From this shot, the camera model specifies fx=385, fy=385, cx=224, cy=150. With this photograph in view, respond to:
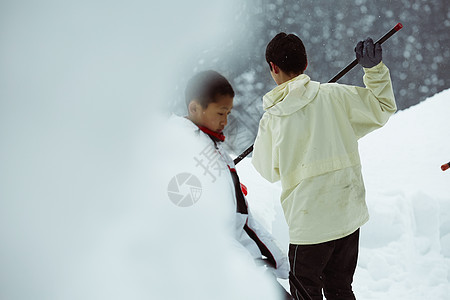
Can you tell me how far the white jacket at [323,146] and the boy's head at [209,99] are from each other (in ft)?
1.63

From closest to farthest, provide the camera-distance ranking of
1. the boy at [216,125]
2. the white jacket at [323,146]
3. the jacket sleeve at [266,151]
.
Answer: the boy at [216,125] → the white jacket at [323,146] → the jacket sleeve at [266,151]

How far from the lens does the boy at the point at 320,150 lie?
1381 millimetres

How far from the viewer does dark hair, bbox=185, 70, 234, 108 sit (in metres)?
0.94

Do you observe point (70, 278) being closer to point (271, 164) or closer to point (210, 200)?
point (210, 200)

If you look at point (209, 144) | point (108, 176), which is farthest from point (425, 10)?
point (108, 176)

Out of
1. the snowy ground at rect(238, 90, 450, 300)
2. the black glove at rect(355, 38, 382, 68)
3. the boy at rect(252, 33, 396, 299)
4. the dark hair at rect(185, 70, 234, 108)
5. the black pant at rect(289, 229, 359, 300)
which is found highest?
the dark hair at rect(185, 70, 234, 108)

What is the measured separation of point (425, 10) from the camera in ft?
15.8

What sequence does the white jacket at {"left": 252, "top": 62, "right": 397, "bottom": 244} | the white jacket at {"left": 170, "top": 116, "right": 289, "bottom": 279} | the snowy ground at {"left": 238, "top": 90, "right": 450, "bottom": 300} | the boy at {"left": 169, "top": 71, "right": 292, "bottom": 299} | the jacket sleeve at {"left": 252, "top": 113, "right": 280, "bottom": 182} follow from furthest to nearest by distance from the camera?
the snowy ground at {"left": 238, "top": 90, "right": 450, "bottom": 300}
the jacket sleeve at {"left": 252, "top": 113, "right": 280, "bottom": 182}
the white jacket at {"left": 252, "top": 62, "right": 397, "bottom": 244}
the boy at {"left": 169, "top": 71, "right": 292, "bottom": 299}
the white jacket at {"left": 170, "top": 116, "right": 289, "bottom": 279}

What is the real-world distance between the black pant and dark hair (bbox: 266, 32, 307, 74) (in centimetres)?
66

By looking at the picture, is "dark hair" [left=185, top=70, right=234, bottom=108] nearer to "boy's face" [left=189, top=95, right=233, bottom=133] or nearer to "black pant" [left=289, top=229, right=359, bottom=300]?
"boy's face" [left=189, top=95, right=233, bottom=133]

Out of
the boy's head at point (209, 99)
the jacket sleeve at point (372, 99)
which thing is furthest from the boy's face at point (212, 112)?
the jacket sleeve at point (372, 99)

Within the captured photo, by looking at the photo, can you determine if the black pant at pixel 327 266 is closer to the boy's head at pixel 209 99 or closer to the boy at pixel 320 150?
the boy at pixel 320 150

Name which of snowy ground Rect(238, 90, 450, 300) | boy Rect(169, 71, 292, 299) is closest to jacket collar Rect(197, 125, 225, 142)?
boy Rect(169, 71, 292, 299)

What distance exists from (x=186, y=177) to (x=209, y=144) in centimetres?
19
